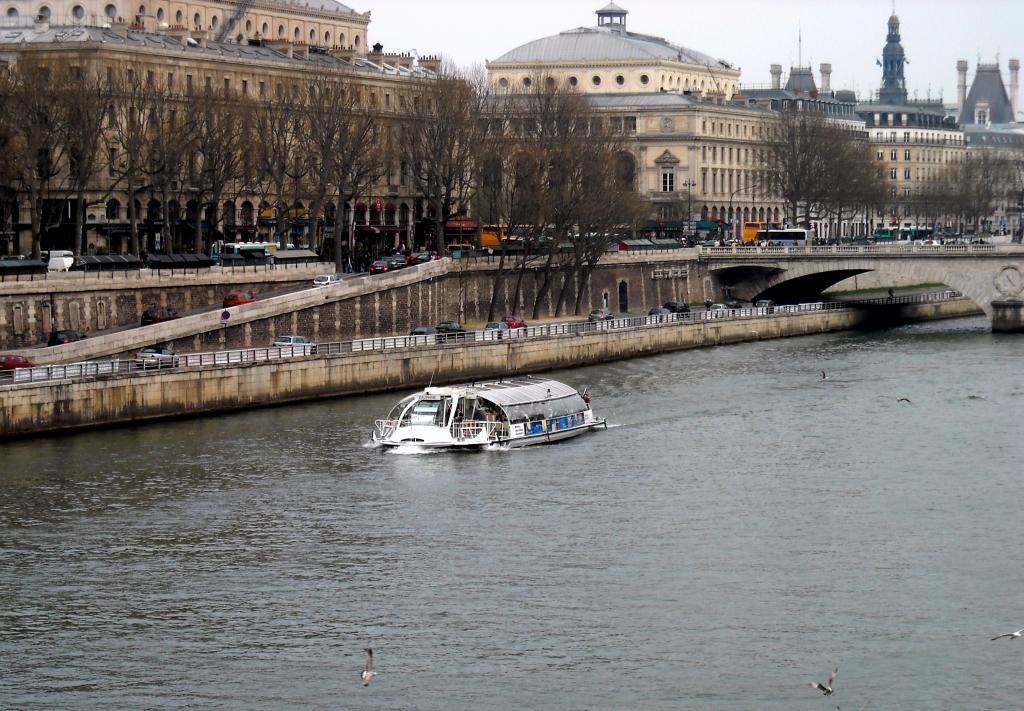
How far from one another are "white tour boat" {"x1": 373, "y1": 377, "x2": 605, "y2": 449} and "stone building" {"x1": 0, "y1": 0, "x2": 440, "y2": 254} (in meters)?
30.2

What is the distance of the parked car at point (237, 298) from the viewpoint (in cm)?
8569

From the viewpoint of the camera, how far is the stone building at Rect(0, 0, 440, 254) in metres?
101

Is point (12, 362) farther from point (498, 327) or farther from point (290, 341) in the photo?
point (498, 327)

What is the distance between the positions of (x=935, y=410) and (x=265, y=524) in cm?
3030

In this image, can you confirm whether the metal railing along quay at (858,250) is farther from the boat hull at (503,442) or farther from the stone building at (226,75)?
the boat hull at (503,442)

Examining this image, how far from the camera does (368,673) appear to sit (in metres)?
40.5

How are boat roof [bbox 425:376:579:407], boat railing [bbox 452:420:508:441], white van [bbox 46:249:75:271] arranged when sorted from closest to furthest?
boat railing [bbox 452:420:508:441]
boat roof [bbox 425:376:579:407]
white van [bbox 46:249:75:271]

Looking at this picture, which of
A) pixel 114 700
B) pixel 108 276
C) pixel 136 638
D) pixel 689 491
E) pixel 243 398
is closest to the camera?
pixel 114 700

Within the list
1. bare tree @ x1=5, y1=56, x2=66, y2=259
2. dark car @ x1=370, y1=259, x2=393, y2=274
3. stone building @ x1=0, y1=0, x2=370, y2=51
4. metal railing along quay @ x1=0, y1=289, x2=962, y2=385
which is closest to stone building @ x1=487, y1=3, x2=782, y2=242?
stone building @ x1=0, y1=0, x2=370, y2=51

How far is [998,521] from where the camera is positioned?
53.7 m

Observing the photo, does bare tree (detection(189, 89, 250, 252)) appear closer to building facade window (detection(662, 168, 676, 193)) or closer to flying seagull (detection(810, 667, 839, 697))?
flying seagull (detection(810, 667, 839, 697))

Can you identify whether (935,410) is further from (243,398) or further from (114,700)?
(114,700)

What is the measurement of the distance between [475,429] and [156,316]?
65.0 ft

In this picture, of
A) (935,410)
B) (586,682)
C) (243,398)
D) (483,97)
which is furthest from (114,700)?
(483,97)
